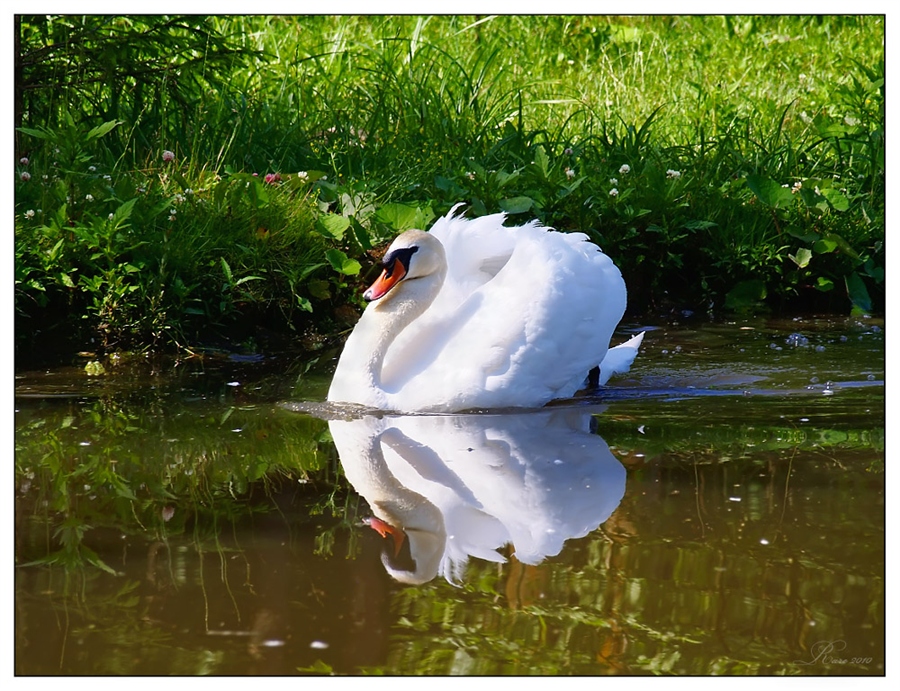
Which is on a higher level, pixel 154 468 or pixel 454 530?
pixel 454 530

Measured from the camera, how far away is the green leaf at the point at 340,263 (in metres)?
6.07

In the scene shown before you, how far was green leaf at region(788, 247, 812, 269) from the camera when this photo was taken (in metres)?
6.51

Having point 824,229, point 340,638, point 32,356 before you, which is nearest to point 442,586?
point 340,638

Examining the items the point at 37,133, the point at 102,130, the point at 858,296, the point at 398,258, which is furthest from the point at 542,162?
the point at 37,133

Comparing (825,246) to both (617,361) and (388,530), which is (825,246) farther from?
(388,530)

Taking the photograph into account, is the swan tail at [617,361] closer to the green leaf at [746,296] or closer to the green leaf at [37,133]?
the green leaf at [746,296]

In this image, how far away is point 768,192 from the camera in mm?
6719

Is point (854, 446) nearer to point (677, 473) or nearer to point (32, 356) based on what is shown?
point (677, 473)

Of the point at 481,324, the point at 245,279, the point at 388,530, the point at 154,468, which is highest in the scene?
the point at 481,324

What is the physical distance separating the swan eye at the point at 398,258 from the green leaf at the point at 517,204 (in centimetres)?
162

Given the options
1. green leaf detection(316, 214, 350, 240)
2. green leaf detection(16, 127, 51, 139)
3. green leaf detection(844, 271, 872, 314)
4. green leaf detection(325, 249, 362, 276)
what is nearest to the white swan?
green leaf detection(325, 249, 362, 276)

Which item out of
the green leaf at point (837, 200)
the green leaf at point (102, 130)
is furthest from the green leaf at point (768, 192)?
the green leaf at point (102, 130)

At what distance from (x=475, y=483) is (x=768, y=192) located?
3.55 meters

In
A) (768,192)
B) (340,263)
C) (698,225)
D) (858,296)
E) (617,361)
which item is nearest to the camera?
(617,361)
